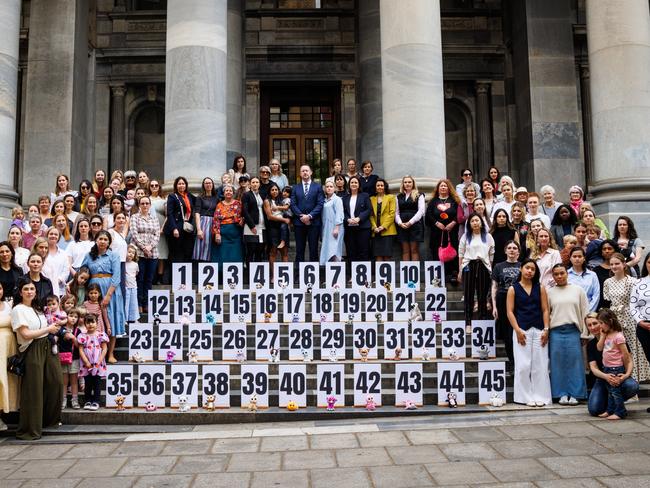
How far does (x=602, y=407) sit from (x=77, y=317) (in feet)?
24.1

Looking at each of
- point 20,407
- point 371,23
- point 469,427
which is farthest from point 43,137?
point 469,427

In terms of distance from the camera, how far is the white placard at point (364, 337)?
992cm

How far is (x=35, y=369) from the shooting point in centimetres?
835

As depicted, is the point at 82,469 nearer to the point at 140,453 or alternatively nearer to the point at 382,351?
the point at 140,453

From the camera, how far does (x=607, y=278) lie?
10.1 m

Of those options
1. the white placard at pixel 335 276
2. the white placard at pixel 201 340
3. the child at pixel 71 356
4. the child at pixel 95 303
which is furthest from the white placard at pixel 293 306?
the child at pixel 71 356

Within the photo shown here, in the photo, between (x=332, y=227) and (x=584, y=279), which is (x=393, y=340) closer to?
(x=584, y=279)

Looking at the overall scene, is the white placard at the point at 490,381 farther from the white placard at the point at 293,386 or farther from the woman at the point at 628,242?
the woman at the point at 628,242

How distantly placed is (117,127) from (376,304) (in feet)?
47.3

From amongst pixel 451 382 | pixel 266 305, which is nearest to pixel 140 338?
pixel 266 305

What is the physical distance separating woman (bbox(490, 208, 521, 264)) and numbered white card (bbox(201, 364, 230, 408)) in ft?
16.6

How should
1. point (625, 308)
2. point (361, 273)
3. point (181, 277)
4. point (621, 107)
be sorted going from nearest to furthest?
point (625, 308)
point (181, 277)
point (361, 273)
point (621, 107)

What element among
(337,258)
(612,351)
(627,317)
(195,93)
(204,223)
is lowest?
(612,351)

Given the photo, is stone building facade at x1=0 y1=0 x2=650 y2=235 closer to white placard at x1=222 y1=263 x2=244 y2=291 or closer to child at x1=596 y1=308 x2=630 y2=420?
white placard at x1=222 y1=263 x2=244 y2=291
